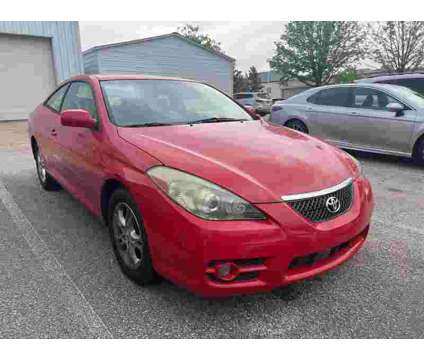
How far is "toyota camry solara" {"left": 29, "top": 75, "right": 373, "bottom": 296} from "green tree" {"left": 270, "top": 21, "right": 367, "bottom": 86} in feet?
109

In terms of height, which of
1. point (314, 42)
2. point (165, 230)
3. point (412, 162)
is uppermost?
point (314, 42)

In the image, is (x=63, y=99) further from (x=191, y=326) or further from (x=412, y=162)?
(x=412, y=162)

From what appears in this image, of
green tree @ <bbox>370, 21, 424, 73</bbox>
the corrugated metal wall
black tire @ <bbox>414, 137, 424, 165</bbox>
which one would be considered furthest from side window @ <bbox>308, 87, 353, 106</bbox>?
green tree @ <bbox>370, 21, 424, 73</bbox>

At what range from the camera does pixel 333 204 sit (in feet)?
6.81

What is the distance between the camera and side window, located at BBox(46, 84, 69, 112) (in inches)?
154

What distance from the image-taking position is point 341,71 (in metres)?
33.6

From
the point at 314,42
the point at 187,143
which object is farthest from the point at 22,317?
the point at 314,42

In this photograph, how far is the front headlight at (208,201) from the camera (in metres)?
1.85

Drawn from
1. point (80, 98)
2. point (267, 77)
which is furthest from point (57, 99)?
point (267, 77)

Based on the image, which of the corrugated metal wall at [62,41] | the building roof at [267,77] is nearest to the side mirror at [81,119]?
the corrugated metal wall at [62,41]

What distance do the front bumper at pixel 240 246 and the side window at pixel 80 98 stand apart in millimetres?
1315

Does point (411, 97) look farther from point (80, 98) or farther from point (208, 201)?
point (208, 201)

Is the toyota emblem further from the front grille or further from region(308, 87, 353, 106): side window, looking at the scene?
region(308, 87, 353, 106): side window

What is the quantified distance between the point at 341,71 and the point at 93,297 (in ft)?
117
